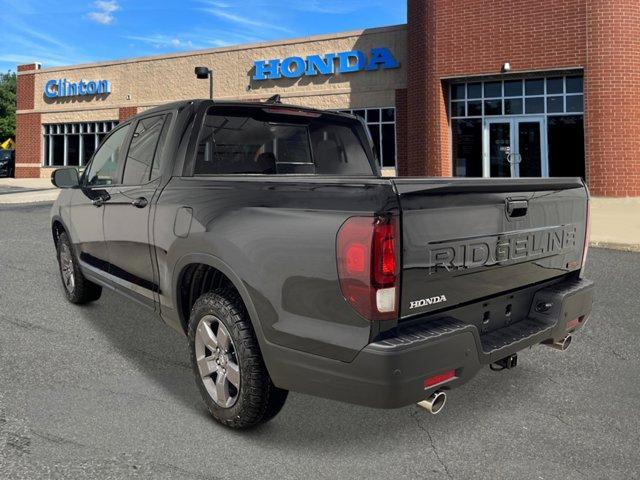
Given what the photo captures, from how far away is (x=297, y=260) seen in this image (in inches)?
108

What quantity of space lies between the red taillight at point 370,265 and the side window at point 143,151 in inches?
80.7

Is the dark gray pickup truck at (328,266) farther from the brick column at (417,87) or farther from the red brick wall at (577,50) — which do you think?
the brick column at (417,87)

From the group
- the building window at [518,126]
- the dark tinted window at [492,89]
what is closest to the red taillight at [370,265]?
the building window at [518,126]

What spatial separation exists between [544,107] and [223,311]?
17.4 meters

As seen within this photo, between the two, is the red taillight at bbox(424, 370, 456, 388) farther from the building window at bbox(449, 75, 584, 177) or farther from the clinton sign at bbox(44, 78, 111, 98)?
the clinton sign at bbox(44, 78, 111, 98)

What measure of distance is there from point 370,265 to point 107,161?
349cm

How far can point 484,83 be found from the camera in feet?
62.4

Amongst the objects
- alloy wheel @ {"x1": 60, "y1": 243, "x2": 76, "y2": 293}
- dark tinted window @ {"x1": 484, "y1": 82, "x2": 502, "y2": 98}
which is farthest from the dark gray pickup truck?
dark tinted window @ {"x1": 484, "y1": 82, "x2": 502, "y2": 98}

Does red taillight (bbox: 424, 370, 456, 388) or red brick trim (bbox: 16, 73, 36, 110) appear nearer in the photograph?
red taillight (bbox: 424, 370, 456, 388)

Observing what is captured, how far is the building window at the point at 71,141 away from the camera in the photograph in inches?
1230

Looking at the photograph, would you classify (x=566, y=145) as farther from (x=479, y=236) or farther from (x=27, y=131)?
(x=27, y=131)

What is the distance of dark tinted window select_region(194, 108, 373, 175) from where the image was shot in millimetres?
4164

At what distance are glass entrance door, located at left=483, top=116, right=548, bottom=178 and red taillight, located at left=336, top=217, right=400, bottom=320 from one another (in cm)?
1718

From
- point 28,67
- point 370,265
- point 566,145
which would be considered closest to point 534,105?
point 566,145
